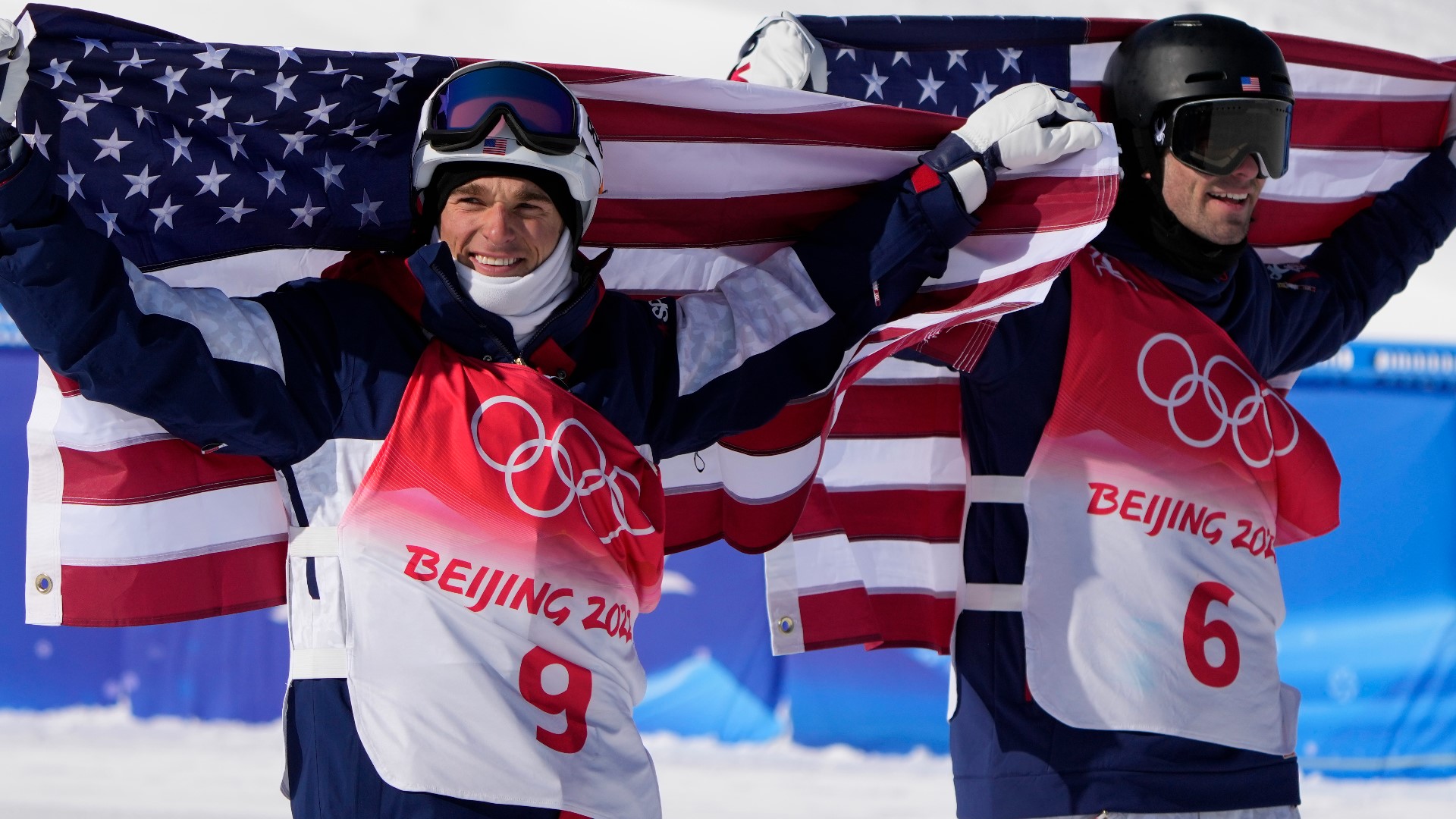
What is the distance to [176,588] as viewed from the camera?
2.96 meters

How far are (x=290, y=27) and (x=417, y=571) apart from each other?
16.2ft

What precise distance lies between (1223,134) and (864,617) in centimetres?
142

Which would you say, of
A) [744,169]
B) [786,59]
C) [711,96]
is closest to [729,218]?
[744,169]

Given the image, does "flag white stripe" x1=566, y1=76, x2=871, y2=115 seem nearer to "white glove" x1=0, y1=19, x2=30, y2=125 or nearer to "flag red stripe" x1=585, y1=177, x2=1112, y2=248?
"flag red stripe" x1=585, y1=177, x2=1112, y2=248

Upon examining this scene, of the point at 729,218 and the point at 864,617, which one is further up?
the point at 729,218

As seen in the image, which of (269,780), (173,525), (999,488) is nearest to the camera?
(173,525)

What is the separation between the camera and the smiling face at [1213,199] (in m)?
3.57

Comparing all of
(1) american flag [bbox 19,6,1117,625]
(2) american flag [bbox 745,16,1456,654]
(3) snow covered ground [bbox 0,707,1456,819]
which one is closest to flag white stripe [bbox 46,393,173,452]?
(1) american flag [bbox 19,6,1117,625]

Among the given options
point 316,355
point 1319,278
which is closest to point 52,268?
point 316,355

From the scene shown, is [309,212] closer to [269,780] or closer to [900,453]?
[900,453]

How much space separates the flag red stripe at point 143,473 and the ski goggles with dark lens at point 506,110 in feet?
2.46

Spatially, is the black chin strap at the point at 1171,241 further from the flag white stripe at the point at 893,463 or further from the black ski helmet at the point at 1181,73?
the flag white stripe at the point at 893,463

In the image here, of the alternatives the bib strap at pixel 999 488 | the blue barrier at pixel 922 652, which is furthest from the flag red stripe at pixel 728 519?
the blue barrier at pixel 922 652

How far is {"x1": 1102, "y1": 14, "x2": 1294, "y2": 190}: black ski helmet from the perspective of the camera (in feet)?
11.7
